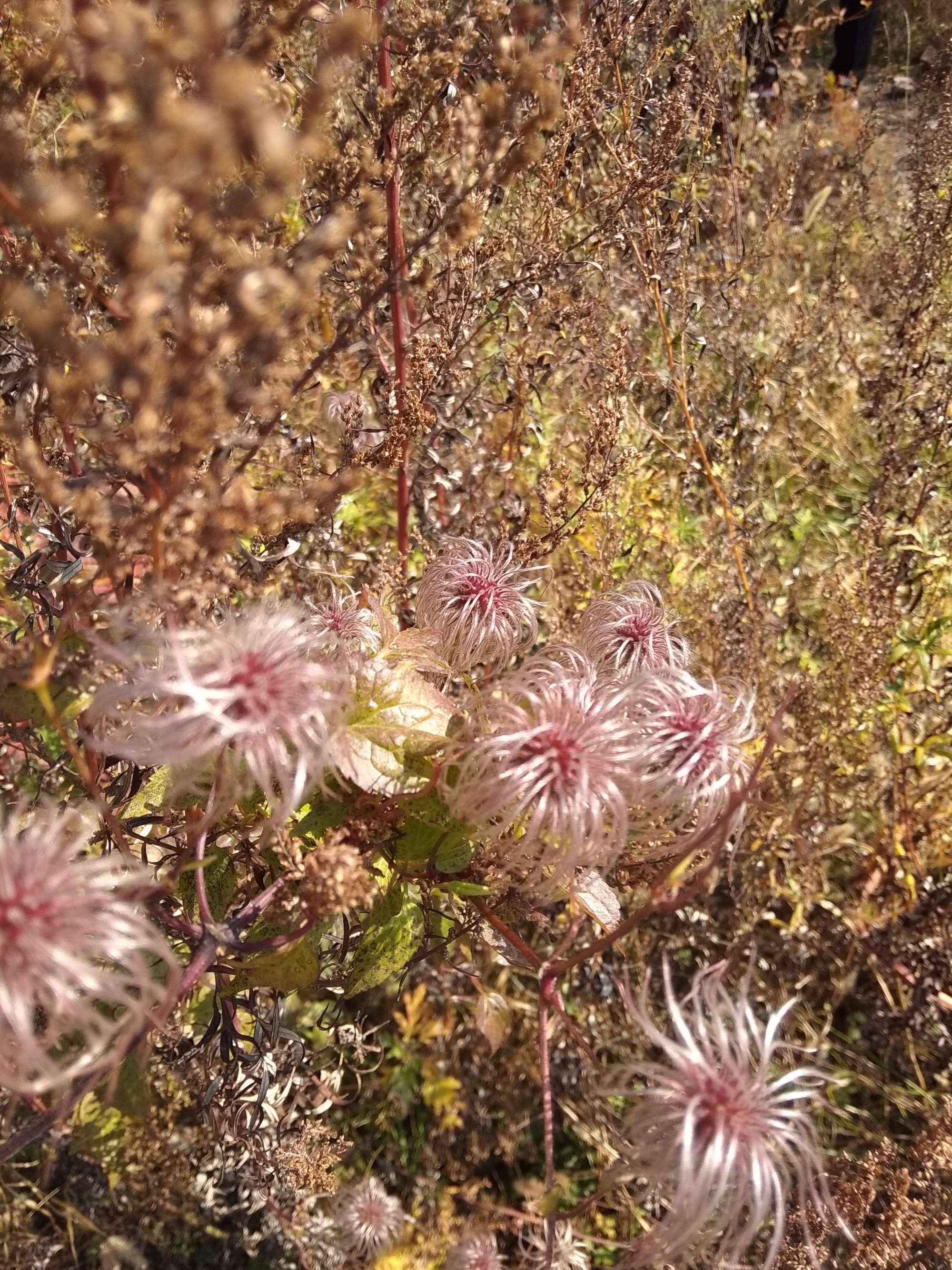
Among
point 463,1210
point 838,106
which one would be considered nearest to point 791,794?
point 463,1210

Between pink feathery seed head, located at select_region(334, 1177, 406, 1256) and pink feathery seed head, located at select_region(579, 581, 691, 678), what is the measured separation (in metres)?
1.30

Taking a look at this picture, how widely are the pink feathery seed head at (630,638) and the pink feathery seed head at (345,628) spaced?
0.84 ft

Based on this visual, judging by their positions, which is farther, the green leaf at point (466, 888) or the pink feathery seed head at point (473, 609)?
the pink feathery seed head at point (473, 609)

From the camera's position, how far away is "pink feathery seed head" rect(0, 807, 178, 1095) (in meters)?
0.56

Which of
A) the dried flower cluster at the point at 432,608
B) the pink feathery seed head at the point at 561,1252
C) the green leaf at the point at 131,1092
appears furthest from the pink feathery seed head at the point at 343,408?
the pink feathery seed head at the point at 561,1252

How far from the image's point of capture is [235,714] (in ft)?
2.25

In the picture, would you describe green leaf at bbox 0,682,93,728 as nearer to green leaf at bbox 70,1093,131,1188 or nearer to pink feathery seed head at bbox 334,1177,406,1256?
green leaf at bbox 70,1093,131,1188

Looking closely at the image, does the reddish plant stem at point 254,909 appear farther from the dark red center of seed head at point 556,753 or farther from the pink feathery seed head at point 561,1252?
the pink feathery seed head at point 561,1252

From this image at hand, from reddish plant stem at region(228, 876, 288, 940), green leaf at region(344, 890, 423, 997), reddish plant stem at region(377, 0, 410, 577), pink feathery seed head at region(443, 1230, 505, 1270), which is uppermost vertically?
reddish plant stem at region(377, 0, 410, 577)

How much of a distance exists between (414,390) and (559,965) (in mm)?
735

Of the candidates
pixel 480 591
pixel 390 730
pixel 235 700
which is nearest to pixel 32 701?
pixel 235 700

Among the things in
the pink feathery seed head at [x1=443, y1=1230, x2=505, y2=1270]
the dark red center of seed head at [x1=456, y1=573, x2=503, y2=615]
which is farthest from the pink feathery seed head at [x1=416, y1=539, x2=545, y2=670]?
the pink feathery seed head at [x1=443, y1=1230, x2=505, y2=1270]

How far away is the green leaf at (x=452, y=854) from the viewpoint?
2.91ft

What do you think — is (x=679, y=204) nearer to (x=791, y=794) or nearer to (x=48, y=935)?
(x=791, y=794)
